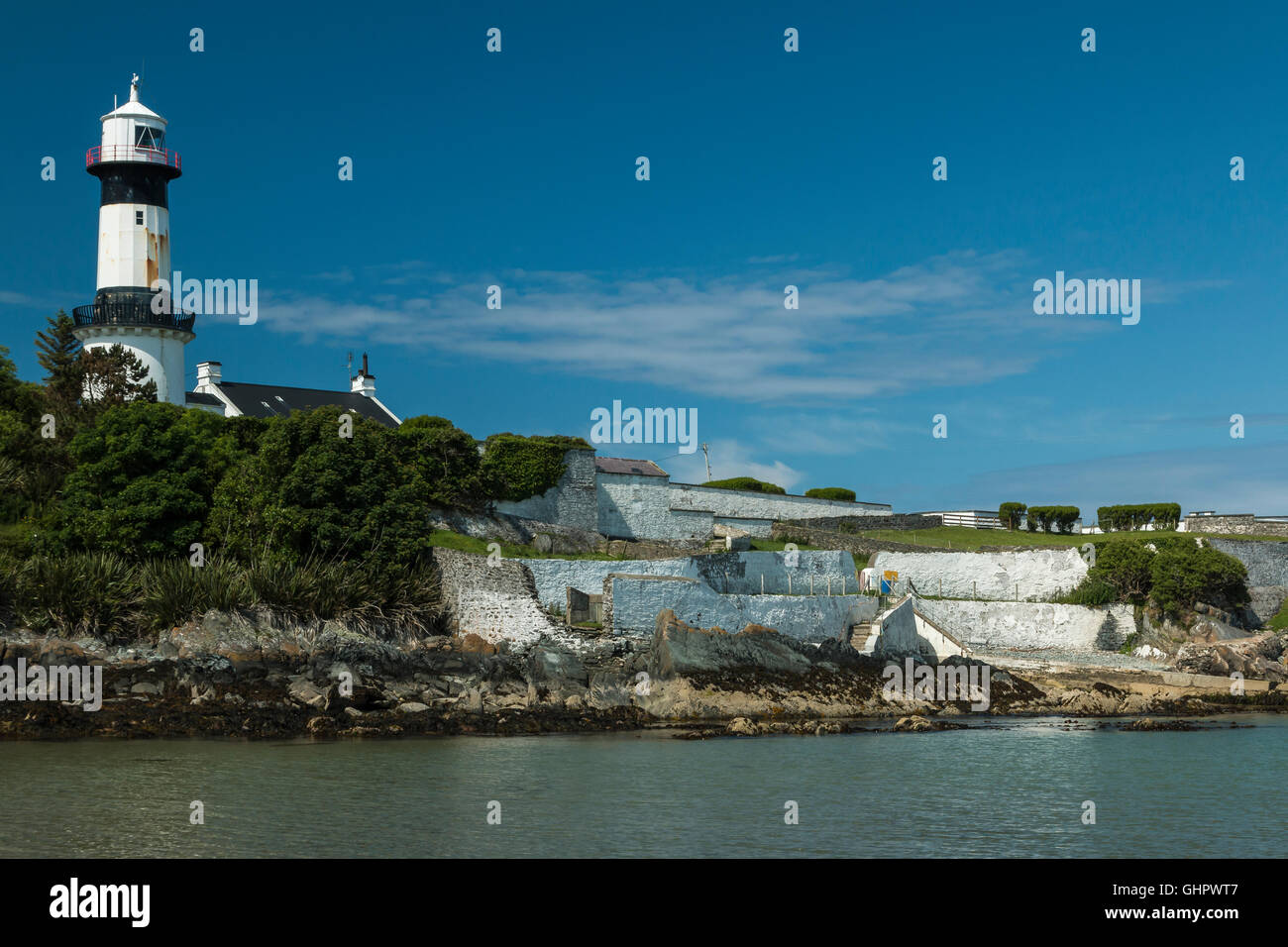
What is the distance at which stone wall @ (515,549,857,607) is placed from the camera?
3114cm

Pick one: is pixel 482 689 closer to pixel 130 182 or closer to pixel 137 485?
pixel 137 485

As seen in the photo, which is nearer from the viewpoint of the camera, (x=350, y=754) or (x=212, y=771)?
(x=212, y=771)

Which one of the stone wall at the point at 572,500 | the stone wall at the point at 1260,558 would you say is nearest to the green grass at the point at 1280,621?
the stone wall at the point at 1260,558

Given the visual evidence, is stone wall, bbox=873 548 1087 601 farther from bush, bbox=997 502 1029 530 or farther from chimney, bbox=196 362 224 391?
chimney, bbox=196 362 224 391

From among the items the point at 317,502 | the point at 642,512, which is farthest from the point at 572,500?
the point at 317,502

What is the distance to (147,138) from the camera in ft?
134

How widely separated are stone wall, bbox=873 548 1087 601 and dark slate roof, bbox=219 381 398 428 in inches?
832

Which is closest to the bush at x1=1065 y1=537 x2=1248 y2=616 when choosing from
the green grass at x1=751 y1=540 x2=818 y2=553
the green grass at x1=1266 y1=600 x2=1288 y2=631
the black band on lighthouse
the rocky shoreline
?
the green grass at x1=1266 y1=600 x2=1288 y2=631

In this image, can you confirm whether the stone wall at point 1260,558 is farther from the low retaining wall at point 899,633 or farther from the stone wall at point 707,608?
the stone wall at point 707,608

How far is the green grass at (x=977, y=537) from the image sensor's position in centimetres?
4766

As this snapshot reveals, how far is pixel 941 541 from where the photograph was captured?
48625 mm

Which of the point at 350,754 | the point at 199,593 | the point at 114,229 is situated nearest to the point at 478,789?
the point at 350,754
